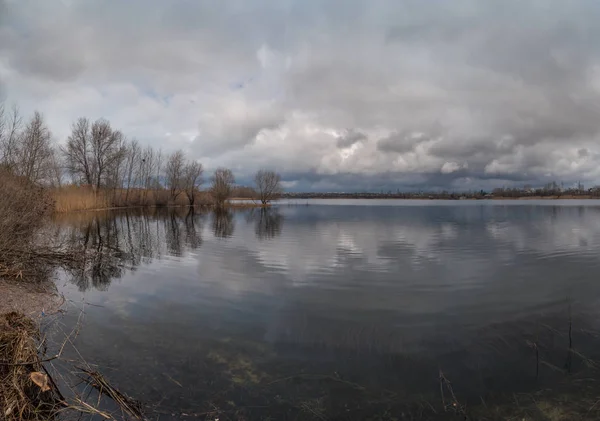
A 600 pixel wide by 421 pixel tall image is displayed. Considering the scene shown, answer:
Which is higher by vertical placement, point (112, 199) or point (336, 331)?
point (112, 199)

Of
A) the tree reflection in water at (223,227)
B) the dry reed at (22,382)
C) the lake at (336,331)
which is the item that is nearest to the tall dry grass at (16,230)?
the lake at (336,331)

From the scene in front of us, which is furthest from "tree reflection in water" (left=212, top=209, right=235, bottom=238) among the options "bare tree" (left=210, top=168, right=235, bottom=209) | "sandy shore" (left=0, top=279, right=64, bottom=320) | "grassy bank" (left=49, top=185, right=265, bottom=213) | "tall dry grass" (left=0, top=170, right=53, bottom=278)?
"bare tree" (left=210, top=168, right=235, bottom=209)

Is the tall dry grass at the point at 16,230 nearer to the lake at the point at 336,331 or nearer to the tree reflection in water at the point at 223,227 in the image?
the lake at the point at 336,331

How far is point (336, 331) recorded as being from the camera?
24.7ft

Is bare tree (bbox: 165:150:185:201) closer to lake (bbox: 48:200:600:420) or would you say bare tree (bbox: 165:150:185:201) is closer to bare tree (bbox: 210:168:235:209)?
bare tree (bbox: 210:168:235:209)

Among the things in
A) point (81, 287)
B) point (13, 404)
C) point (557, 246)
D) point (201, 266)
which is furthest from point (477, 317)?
point (557, 246)

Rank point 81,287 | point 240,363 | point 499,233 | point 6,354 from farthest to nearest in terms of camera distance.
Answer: point 499,233 < point 81,287 < point 240,363 < point 6,354

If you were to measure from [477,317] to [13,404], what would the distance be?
8.80m

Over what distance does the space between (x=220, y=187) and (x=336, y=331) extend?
77.8 meters

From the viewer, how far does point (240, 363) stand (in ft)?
20.0

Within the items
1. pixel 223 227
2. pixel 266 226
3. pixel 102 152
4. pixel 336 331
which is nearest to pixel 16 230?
pixel 336 331

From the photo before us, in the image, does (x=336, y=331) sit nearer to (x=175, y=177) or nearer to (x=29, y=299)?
(x=29, y=299)

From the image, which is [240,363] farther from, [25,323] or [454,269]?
[454,269]

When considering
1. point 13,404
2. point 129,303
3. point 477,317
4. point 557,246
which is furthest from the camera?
point 557,246
